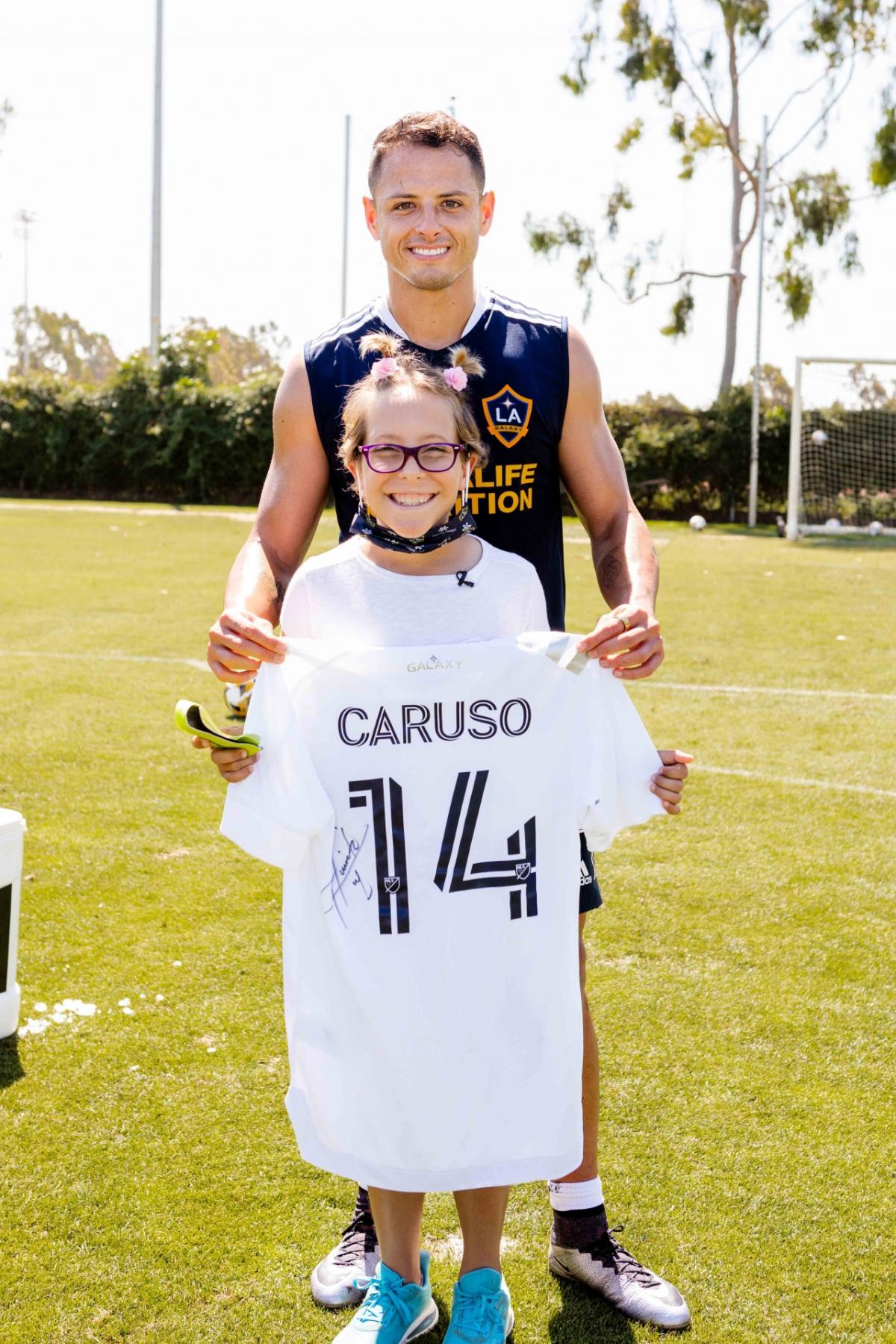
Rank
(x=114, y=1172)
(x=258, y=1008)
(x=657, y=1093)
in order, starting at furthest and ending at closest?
(x=258, y=1008)
(x=657, y=1093)
(x=114, y=1172)

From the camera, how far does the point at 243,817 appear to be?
2152mm

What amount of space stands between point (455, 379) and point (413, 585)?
14.8 inches

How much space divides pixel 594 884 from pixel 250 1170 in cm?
99

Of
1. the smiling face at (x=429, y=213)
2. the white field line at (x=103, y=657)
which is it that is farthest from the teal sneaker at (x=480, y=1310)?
the white field line at (x=103, y=657)

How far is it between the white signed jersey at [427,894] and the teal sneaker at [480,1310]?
260 mm

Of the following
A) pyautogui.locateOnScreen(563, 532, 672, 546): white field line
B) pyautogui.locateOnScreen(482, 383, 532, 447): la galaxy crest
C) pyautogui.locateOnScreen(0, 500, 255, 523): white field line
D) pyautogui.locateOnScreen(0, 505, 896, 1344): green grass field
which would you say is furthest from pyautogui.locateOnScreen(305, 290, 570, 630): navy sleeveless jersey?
pyautogui.locateOnScreen(0, 500, 255, 523): white field line

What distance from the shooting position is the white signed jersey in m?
2.12

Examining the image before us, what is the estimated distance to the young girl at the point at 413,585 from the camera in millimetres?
2195

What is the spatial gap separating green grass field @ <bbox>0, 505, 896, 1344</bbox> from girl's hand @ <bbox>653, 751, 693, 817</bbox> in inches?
23.6

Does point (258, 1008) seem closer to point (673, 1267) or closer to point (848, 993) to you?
point (673, 1267)

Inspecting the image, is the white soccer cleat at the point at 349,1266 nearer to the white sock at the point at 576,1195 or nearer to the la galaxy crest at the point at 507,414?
the white sock at the point at 576,1195

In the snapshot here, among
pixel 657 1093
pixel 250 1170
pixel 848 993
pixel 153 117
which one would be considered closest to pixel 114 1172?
pixel 250 1170

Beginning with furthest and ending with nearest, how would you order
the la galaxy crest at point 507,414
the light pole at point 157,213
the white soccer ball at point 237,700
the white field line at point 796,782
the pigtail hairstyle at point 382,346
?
the light pole at point 157,213, the white soccer ball at point 237,700, the white field line at point 796,782, the la galaxy crest at point 507,414, the pigtail hairstyle at point 382,346
